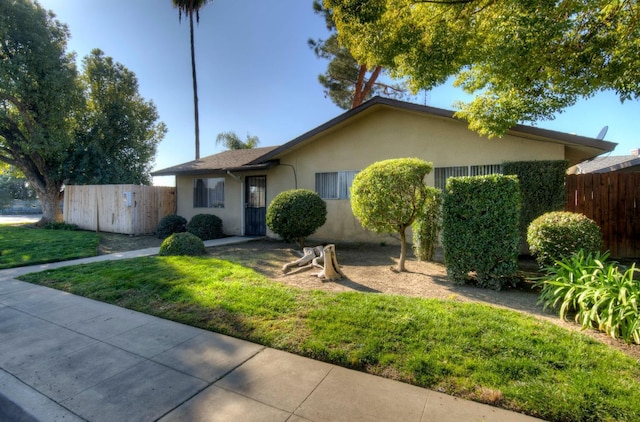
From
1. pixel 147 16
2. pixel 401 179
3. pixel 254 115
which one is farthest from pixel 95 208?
pixel 401 179

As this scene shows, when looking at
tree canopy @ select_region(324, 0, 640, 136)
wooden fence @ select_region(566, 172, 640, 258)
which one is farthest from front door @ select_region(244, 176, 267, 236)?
wooden fence @ select_region(566, 172, 640, 258)

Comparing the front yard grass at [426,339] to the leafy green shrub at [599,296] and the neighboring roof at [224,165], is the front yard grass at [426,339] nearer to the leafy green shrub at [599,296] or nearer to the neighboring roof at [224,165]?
the leafy green shrub at [599,296]

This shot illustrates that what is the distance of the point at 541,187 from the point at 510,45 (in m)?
4.24

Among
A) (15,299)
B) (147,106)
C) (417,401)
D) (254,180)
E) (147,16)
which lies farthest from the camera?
(147,106)

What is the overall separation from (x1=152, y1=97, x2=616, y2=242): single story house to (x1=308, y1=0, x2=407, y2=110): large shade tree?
5.89 m

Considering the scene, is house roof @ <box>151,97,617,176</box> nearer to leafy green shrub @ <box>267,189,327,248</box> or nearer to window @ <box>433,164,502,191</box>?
window @ <box>433,164,502,191</box>

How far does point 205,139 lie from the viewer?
24.3 meters

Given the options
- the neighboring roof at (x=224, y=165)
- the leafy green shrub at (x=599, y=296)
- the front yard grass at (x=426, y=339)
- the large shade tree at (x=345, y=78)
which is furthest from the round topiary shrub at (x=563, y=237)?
the large shade tree at (x=345, y=78)

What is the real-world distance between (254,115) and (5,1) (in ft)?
44.2

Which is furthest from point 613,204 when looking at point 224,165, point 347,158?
point 224,165

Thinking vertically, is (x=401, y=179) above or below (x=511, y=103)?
below

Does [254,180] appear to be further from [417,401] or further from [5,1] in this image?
[5,1]

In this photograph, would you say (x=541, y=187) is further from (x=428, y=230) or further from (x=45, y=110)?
(x=45, y=110)

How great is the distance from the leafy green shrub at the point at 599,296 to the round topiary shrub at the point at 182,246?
308 inches
